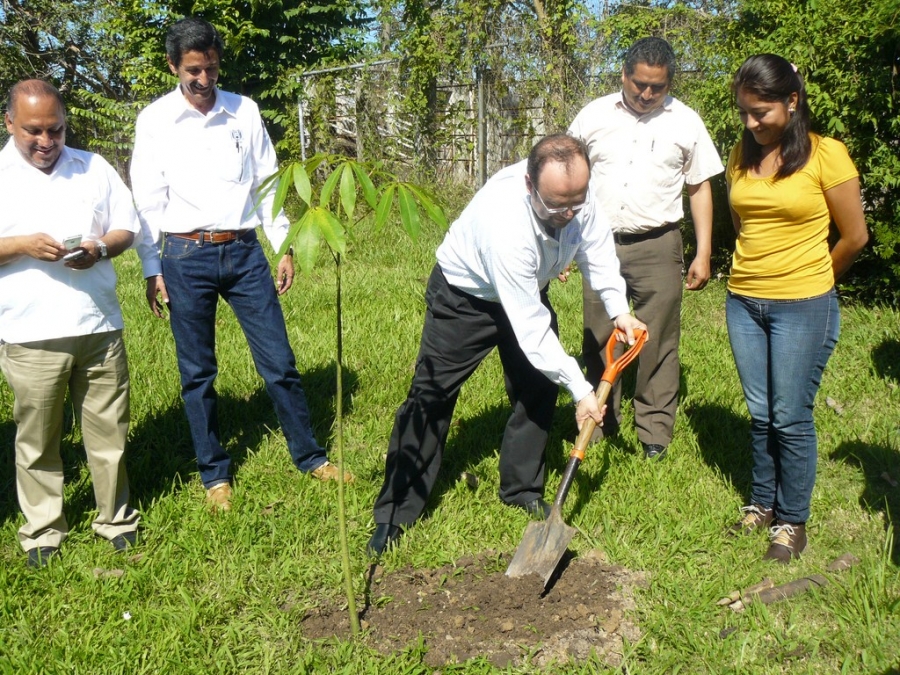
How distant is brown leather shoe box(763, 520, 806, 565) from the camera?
3.47 metres

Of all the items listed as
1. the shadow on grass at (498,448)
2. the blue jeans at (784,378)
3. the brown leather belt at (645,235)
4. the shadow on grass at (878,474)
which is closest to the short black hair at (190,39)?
the brown leather belt at (645,235)

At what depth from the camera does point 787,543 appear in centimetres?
350

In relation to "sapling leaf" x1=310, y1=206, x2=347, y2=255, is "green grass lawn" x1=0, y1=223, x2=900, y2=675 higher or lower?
lower

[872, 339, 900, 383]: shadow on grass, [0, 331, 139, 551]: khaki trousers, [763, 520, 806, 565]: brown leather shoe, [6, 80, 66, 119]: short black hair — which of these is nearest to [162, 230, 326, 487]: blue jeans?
[0, 331, 139, 551]: khaki trousers

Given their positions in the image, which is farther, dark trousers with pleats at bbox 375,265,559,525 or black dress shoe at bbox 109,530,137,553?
black dress shoe at bbox 109,530,137,553

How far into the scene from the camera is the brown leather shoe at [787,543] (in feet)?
11.4

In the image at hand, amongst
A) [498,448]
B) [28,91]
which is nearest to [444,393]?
[498,448]

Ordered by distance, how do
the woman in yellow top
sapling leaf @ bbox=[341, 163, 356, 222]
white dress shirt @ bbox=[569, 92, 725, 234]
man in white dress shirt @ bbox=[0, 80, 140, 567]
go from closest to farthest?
sapling leaf @ bbox=[341, 163, 356, 222] < the woman in yellow top < man in white dress shirt @ bbox=[0, 80, 140, 567] < white dress shirt @ bbox=[569, 92, 725, 234]

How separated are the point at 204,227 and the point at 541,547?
2.10 metres

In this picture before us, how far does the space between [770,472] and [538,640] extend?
4.38ft

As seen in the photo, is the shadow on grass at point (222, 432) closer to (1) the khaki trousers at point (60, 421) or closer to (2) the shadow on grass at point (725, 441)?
(1) the khaki trousers at point (60, 421)

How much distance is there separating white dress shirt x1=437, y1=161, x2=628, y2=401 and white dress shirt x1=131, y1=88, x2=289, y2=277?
3.39ft

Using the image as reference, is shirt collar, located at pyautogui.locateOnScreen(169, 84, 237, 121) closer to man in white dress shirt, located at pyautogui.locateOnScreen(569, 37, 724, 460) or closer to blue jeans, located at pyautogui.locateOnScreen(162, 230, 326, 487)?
blue jeans, located at pyautogui.locateOnScreen(162, 230, 326, 487)

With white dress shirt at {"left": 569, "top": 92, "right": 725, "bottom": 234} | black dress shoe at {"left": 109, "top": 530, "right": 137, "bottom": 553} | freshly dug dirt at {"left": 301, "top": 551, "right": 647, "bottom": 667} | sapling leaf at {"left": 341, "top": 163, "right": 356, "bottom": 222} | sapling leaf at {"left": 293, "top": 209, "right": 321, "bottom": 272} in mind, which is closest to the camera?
sapling leaf at {"left": 293, "top": 209, "right": 321, "bottom": 272}
